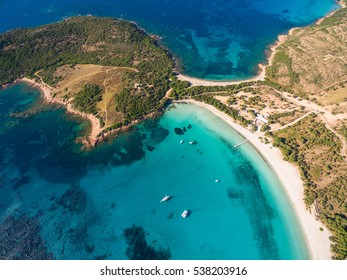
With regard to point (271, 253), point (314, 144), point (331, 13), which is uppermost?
point (331, 13)

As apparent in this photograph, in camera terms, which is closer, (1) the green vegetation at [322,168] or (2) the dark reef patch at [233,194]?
(1) the green vegetation at [322,168]

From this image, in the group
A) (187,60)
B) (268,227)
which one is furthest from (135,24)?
(268,227)

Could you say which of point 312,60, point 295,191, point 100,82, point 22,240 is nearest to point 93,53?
point 100,82

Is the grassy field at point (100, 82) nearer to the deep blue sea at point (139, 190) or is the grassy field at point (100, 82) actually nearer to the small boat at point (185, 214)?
the deep blue sea at point (139, 190)

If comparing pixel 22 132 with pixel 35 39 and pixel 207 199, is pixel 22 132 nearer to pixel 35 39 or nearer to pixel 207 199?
pixel 35 39

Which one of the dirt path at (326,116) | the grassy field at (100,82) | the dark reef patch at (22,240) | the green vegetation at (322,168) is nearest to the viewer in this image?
the dark reef patch at (22,240)

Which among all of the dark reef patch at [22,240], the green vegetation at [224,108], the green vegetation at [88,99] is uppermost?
the green vegetation at [224,108]

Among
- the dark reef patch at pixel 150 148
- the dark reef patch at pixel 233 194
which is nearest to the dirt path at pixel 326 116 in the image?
the dark reef patch at pixel 233 194

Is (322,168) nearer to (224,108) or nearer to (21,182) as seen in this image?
(224,108)
